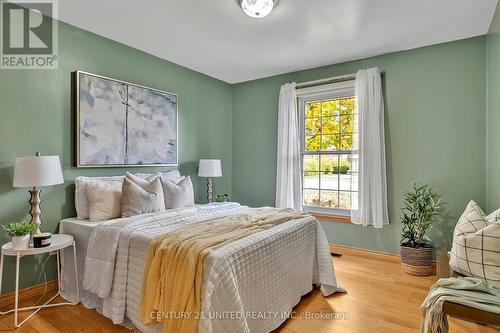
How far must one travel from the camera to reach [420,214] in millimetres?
2936

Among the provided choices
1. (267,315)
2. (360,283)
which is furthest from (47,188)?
(360,283)

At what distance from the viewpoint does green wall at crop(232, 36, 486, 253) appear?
2898mm

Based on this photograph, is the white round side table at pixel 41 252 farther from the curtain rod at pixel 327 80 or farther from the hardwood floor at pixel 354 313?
the curtain rod at pixel 327 80

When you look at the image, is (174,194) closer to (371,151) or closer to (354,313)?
(354,313)

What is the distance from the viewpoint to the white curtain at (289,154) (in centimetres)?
391

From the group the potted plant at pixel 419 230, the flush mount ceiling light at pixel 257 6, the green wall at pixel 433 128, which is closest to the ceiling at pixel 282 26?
the flush mount ceiling light at pixel 257 6

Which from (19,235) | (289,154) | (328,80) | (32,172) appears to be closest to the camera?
(19,235)

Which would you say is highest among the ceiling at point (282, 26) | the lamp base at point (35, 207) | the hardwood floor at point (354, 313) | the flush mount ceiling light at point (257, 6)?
the ceiling at point (282, 26)

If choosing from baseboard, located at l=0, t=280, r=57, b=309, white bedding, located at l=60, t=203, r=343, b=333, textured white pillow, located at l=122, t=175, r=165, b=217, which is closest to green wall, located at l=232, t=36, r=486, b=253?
white bedding, located at l=60, t=203, r=343, b=333

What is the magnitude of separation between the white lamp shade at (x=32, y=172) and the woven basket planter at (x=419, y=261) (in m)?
3.48

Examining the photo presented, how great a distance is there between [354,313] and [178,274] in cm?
146

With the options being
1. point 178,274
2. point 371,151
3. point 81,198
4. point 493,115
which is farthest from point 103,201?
point 493,115

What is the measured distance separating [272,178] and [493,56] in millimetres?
2861

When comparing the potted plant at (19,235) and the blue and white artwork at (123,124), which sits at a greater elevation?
the blue and white artwork at (123,124)
